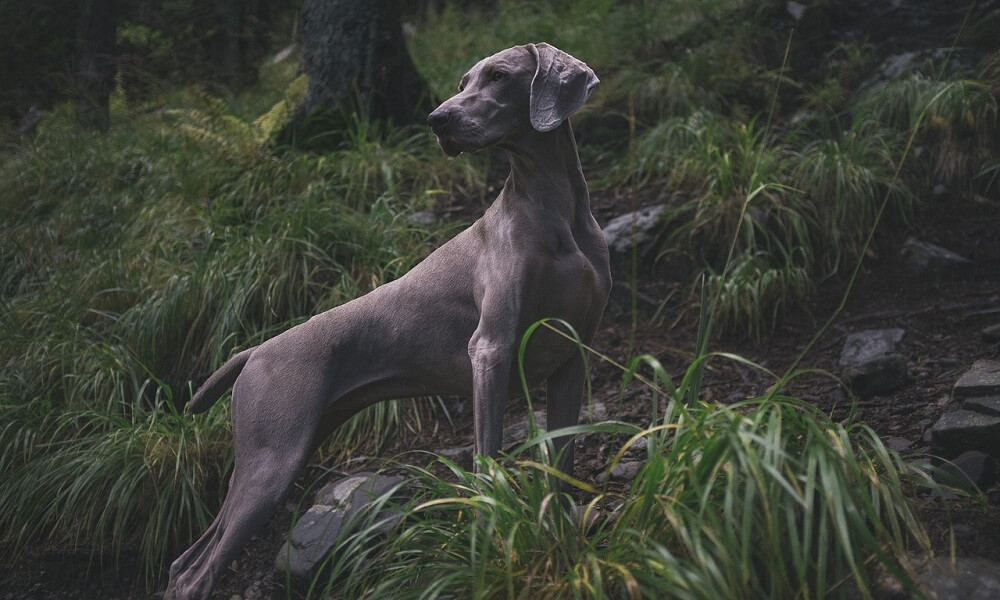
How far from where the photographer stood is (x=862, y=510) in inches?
85.1

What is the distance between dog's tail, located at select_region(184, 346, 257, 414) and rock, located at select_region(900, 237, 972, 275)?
3723mm

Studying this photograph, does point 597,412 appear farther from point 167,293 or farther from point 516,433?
point 167,293

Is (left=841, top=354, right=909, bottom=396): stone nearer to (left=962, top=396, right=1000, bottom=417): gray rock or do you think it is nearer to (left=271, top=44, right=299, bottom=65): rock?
(left=962, top=396, right=1000, bottom=417): gray rock

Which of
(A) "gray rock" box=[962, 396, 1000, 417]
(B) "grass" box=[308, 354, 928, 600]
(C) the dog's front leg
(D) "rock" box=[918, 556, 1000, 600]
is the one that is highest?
(C) the dog's front leg

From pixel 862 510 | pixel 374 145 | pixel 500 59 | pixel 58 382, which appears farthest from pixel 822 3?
pixel 58 382

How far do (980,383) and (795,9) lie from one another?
507 centimetres

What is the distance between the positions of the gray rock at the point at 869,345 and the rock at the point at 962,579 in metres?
1.95

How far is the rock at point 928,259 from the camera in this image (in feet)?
15.1

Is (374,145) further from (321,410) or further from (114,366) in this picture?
(321,410)

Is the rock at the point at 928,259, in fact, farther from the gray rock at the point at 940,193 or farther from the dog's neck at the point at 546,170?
the dog's neck at the point at 546,170

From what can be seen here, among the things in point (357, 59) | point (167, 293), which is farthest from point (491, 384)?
point (357, 59)

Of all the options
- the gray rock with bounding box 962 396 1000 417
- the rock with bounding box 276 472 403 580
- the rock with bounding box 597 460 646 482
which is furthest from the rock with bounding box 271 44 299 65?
the gray rock with bounding box 962 396 1000 417

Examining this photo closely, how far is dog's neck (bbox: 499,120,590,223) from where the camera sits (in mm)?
2707

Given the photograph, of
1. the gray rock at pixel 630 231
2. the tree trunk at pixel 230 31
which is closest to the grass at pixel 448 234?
the gray rock at pixel 630 231
